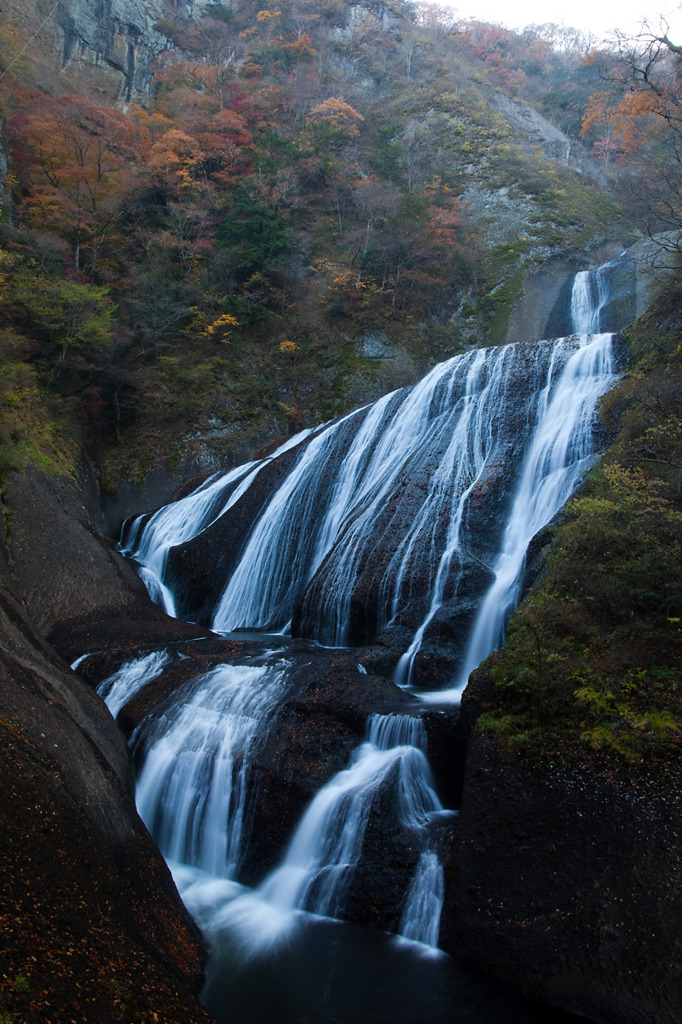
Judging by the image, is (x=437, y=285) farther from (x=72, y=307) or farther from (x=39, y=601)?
(x=39, y=601)

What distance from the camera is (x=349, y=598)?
1085 centimetres

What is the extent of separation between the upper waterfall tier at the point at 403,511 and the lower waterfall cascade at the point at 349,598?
40 mm

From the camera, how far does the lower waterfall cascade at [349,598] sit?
18.7 feet

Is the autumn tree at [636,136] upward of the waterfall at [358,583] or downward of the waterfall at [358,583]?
upward

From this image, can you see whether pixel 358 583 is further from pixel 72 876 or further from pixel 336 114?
pixel 336 114

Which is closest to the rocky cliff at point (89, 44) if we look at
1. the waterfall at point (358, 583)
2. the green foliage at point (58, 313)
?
the green foliage at point (58, 313)

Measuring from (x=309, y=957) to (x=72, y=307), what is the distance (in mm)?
17919

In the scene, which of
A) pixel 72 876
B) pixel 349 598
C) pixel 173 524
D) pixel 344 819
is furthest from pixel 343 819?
pixel 173 524

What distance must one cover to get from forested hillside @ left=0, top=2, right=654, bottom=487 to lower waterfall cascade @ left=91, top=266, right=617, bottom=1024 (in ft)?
15.3

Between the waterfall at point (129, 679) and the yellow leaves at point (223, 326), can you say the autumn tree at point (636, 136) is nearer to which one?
the yellow leaves at point (223, 326)

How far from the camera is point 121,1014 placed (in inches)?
118

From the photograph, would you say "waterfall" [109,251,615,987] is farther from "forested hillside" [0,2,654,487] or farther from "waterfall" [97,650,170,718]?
"forested hillside" [0,2,654,487]

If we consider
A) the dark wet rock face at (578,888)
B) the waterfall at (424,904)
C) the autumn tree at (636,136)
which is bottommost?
the waterfall at (424,904)

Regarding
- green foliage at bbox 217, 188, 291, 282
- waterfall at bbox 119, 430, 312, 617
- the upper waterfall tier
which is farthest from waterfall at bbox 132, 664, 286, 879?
green foliage at bbox 217, 188, 291, 282
